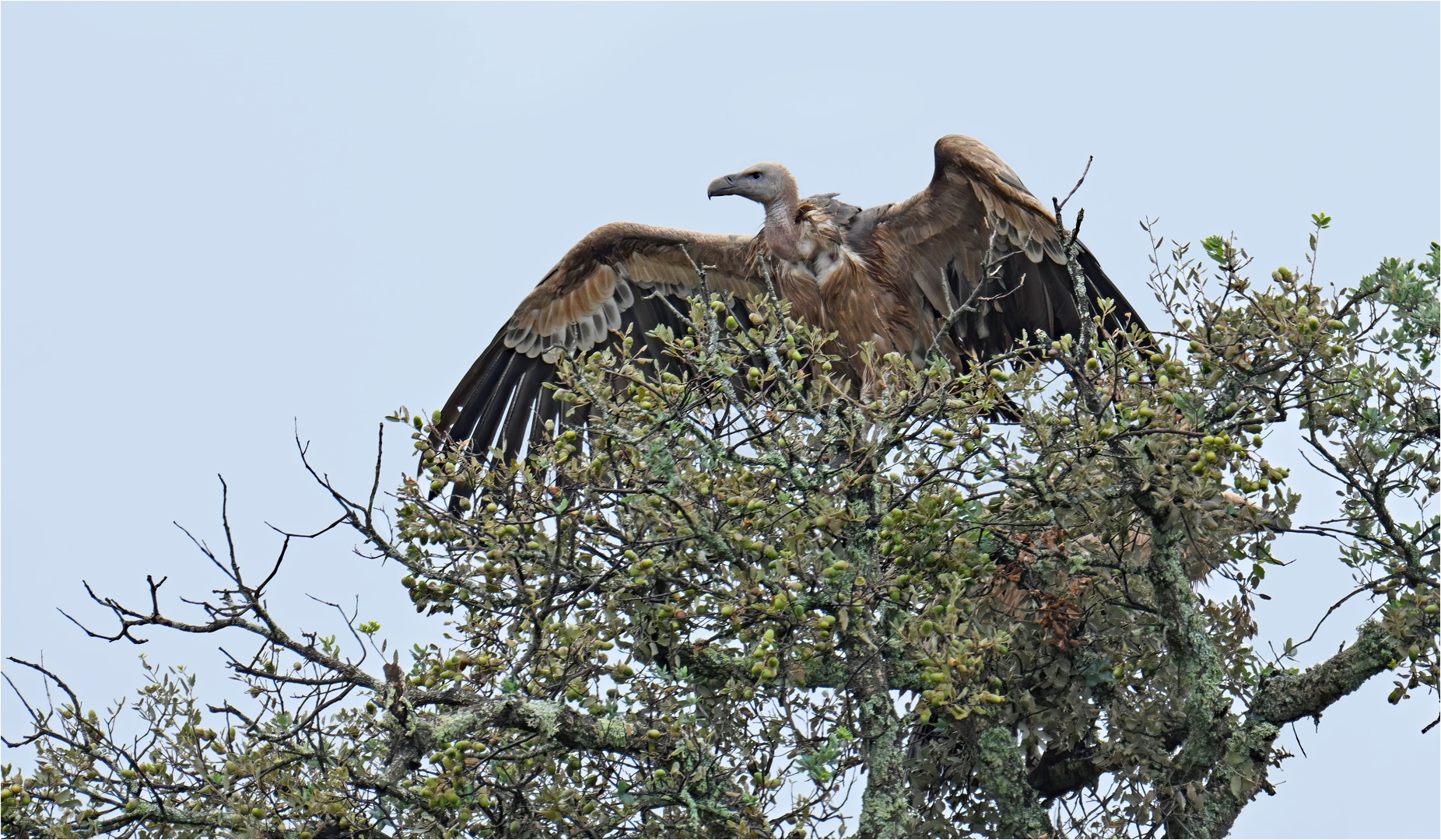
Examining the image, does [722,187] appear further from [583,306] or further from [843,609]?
[843,609]

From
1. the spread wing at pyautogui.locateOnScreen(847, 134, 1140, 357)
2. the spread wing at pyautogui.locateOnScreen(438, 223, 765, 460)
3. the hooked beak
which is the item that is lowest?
the spread wing at pyautogui.locateOnScreen(847, 134, 1140, 357)

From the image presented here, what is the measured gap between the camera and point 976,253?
7.68m

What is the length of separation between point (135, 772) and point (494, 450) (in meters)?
1.29

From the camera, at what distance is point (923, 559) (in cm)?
425

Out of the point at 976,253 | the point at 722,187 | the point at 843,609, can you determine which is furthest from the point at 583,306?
the point at 843,609

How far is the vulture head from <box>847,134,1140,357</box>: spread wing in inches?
20.8

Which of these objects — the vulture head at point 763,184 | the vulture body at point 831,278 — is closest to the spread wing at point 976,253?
the vulture body at point 831,278

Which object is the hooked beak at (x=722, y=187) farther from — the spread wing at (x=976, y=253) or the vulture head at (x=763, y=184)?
the spread wing at (x=976, y=253)

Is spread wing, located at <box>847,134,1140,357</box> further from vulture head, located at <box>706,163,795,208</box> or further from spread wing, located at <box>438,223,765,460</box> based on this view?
spread wing, located at <box>438,223,765,460</box>

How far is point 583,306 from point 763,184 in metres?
1.22

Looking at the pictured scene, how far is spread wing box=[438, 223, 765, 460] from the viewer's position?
8211 mm

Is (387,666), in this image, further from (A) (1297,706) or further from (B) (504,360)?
(B) (504,360)

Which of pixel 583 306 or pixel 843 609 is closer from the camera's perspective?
pixel 843 609

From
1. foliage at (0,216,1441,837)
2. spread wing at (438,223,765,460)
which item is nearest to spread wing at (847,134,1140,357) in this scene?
spread wing at (438,223,765,460)
